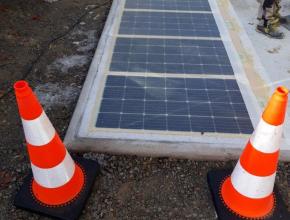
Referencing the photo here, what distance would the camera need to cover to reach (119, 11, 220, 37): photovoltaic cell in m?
6.56

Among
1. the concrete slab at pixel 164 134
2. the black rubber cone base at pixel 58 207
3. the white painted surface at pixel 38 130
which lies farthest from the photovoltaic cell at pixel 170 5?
the white painted surface at pixel 38 130

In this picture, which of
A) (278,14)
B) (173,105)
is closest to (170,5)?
(278,14)

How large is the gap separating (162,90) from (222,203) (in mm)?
2110

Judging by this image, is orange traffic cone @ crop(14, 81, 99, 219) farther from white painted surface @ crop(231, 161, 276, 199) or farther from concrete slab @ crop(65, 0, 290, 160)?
white painted surface @ crop(231, 161, 276, 199)

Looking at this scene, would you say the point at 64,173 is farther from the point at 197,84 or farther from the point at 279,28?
the point at 279,28

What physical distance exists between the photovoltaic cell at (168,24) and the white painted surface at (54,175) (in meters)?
3.85

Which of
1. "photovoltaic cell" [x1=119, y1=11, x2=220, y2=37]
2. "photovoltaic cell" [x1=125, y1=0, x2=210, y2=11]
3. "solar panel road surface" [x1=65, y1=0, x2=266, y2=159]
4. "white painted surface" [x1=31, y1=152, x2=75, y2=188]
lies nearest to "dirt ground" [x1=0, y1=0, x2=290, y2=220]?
"solar panel road surface" [x1=65, y1=0, x2=266, y2=159]

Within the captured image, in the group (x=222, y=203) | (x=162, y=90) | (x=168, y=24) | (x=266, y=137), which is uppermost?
(x=266, y=137)

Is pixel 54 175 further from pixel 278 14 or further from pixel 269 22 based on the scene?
pixel 278 14

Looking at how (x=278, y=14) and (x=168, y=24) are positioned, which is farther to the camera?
(x=168, y=24)

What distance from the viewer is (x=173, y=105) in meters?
4.71

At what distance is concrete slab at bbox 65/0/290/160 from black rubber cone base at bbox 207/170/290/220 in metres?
0.30

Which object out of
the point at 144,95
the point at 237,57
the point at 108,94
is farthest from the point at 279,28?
the point at 108,94

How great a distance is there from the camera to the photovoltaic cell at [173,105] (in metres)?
4.40
